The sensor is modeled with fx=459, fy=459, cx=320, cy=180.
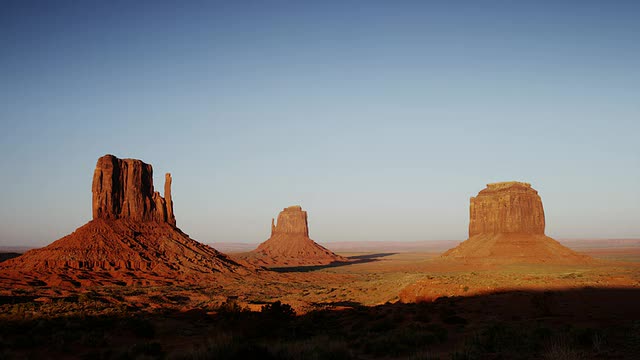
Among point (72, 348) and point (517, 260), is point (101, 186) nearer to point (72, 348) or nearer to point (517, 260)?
point (72, 348)

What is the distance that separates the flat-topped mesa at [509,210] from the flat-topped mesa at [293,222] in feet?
206

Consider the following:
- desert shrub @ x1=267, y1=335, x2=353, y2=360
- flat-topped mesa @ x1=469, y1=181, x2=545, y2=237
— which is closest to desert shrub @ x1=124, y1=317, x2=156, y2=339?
desert shrub @ x1=267, y1=335, x2=353, y2=360

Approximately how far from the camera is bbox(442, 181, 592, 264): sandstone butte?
302 ft

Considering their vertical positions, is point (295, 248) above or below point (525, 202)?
below

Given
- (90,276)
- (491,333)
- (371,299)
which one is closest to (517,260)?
(371,299)

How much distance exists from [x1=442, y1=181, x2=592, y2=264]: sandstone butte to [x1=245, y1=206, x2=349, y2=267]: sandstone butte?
44.3 metres

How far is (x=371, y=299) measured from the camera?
42.7 m

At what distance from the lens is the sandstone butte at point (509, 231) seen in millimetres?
92000

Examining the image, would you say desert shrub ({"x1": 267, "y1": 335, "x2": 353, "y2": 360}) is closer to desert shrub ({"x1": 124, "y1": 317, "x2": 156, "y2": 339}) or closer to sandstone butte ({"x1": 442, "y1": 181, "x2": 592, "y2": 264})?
desert shrub ({"x1": 124, "y1": 317, "x2": 156, "y2": 339})

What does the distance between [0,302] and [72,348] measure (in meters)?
26.1

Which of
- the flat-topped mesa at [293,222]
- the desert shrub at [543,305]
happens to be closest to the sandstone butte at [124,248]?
the desert shrub at [543,305]

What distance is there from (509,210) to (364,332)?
9871 cm

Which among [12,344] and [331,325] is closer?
[12,344]

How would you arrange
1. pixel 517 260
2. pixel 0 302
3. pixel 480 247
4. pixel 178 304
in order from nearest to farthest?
pixel 0 302 < pixel 178 304 < pixel 517 260 < pixel 480 247
